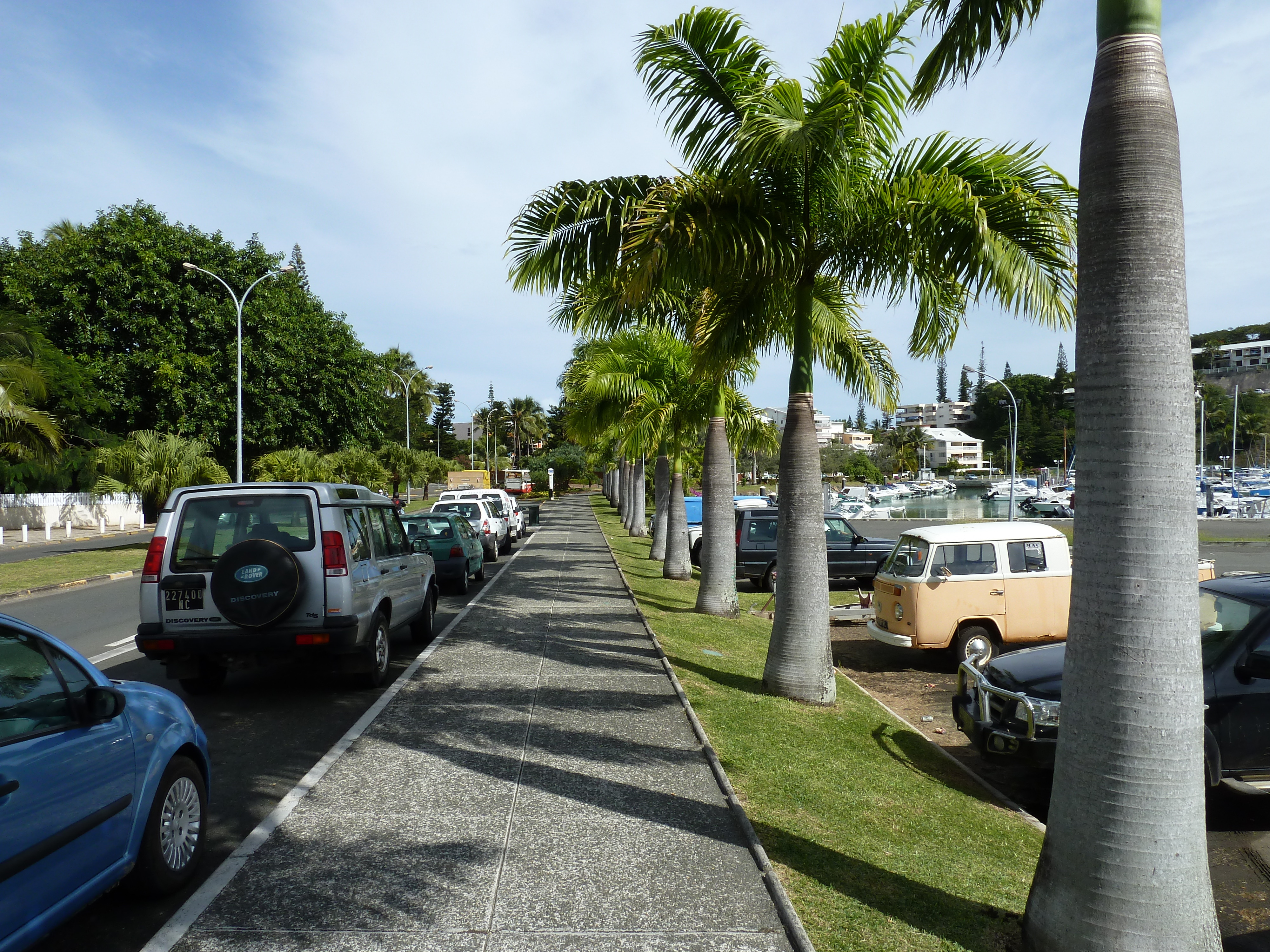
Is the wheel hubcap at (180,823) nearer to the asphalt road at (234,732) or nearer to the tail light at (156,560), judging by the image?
Answer: the asphalt road at (234,732)

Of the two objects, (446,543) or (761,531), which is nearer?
(446,543)

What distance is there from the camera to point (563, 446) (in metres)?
98.2

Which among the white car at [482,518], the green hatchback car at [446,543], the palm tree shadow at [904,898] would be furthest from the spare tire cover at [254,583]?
the white car at [482,518]

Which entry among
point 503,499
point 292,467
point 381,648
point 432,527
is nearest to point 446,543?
point 432,527

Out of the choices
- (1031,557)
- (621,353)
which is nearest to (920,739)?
(1031,557)

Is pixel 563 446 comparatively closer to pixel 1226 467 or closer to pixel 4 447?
pixel 4 447

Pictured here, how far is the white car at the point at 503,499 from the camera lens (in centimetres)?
2723

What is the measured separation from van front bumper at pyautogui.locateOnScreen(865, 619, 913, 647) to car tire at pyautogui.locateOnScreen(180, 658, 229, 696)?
7.87 m

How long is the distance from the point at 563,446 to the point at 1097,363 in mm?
94876

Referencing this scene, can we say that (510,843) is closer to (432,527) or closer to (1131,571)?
(1131,571)

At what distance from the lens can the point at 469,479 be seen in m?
61.3

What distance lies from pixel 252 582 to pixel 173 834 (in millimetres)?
3342

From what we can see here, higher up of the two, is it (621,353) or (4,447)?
(621,353)

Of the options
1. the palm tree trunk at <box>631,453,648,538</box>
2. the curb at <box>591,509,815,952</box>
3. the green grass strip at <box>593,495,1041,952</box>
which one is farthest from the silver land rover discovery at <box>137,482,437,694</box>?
the palm tree trunk at <box>631,453,648,538</box>
